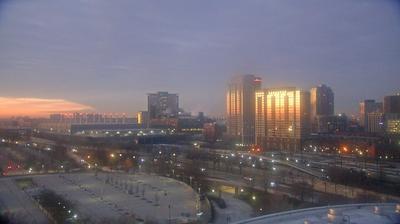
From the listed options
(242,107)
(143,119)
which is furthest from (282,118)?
(143,119)

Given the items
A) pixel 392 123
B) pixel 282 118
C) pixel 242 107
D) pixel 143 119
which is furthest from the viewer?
pixel 143 119

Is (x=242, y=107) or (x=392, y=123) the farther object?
(x=242, y=107)

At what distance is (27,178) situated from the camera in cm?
662

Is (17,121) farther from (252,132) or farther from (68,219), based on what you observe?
(68,219)

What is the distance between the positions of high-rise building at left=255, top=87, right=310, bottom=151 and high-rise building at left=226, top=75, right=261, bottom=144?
124cm

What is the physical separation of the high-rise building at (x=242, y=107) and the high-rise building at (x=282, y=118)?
48.7 inches

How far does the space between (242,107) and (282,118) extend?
2.59m

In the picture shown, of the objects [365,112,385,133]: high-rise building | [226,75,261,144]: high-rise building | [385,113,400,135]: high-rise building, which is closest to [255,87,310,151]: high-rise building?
[226,75,261,144]: high-rise building

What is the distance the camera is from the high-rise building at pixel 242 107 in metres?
15.3

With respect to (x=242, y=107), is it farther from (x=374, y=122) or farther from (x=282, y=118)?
(x=374, y=122)

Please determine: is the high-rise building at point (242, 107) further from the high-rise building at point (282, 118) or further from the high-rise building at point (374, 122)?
the high-rise building at point (374, 122)

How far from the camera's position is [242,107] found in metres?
15.5

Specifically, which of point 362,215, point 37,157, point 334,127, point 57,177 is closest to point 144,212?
point 362,215

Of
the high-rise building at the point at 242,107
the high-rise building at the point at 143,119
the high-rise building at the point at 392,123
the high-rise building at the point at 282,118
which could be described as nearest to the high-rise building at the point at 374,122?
the high-rise building at the point at 392,123
